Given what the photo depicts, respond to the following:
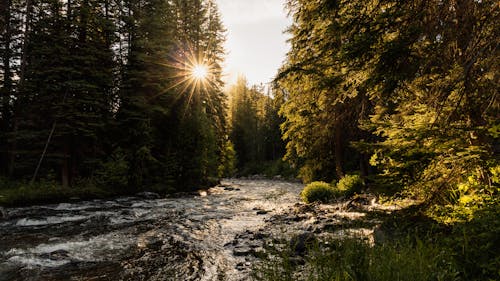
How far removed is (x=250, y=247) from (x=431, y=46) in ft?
20.7

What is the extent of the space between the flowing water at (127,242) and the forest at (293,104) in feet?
12.9

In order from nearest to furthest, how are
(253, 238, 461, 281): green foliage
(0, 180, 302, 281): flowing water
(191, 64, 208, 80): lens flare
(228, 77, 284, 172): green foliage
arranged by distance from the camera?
(253, 238, 461, 281): green foliage
(0, 180, 302, 281): flowing water
(191, 64, 208, 80): lens flare
(228, 77, 284, 172): green foliage

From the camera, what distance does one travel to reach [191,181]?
76.3ft

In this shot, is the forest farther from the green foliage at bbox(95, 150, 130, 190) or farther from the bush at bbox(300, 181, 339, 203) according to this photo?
the bush at bbox(300, 181, 339, 203)

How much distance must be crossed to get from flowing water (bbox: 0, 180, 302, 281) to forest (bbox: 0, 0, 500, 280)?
12.9 feet

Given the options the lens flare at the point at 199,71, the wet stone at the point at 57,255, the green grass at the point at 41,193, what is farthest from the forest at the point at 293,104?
the wet stone at the point at 57,255

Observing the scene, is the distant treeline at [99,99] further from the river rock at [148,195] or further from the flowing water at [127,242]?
the flowing water at [127,242]

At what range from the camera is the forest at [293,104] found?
4.46 m

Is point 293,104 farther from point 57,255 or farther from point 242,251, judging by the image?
point 57,255

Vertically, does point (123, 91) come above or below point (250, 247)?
above

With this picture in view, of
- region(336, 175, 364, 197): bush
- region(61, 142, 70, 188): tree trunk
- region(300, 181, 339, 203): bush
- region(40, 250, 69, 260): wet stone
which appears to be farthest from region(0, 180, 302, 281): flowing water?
region(336, 175, 364, 197): bush

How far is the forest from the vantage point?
4.46 meters

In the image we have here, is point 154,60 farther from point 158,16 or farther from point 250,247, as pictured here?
point 250,247

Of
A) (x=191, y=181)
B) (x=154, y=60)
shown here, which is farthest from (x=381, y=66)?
(x=154, y=60)
